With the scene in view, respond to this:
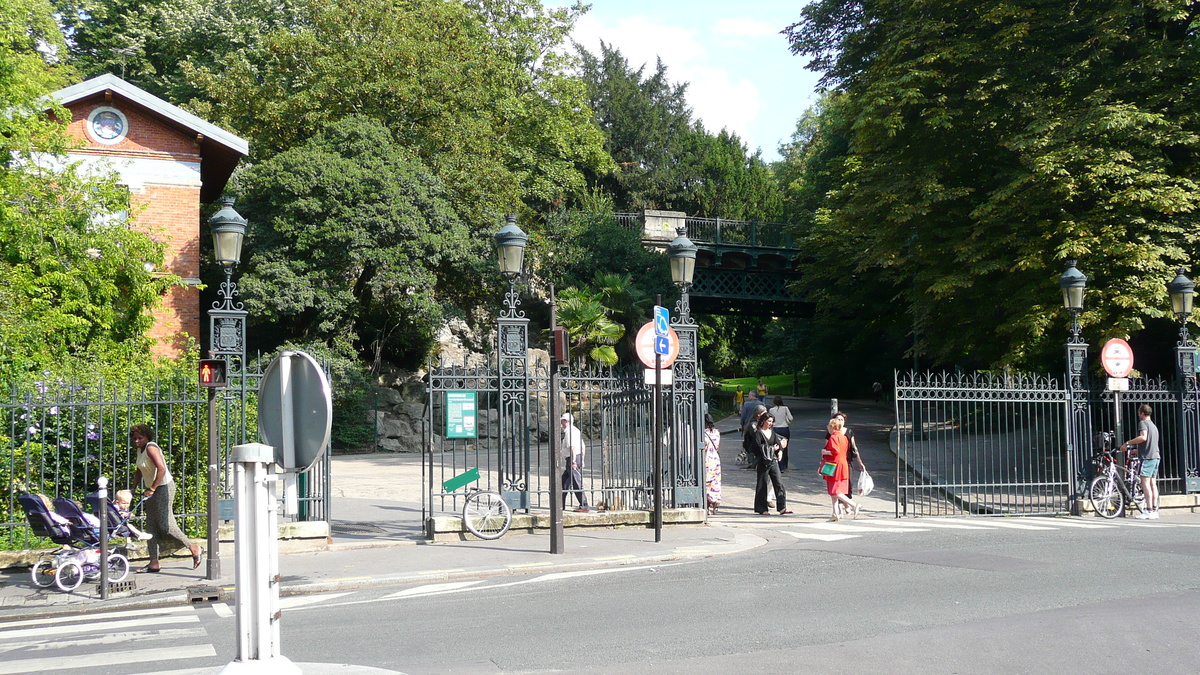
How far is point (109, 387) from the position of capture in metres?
12.6

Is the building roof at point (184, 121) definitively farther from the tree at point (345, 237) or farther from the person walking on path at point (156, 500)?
the person walking on path at point (156, 500)

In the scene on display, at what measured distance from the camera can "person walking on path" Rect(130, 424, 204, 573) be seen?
11125 millimetres

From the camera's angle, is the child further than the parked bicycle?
No

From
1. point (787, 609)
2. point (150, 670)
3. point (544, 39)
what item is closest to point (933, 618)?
point (787, 609)

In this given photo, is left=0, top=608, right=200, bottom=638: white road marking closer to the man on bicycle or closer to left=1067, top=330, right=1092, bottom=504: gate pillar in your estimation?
left=1067, top=330, right=1092, bottom=504: gate pillar

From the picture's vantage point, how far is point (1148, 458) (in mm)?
16594

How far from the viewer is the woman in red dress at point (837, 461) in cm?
1535

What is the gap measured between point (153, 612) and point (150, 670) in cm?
291

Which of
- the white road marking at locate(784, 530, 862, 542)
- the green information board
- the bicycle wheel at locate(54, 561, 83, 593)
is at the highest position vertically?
the green information board

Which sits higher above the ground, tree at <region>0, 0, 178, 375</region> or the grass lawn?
tree at <region>0, 0, 178, 375</region>

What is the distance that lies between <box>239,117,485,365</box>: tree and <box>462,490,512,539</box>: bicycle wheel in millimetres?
18758

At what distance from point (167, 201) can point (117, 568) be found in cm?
1855

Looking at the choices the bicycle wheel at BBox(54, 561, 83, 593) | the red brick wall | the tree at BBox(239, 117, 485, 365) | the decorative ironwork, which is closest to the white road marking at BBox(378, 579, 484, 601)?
the bicycle wheel at BBox(54, 561, 83, 593)

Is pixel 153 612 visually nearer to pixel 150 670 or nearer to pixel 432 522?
pixel 150 670
